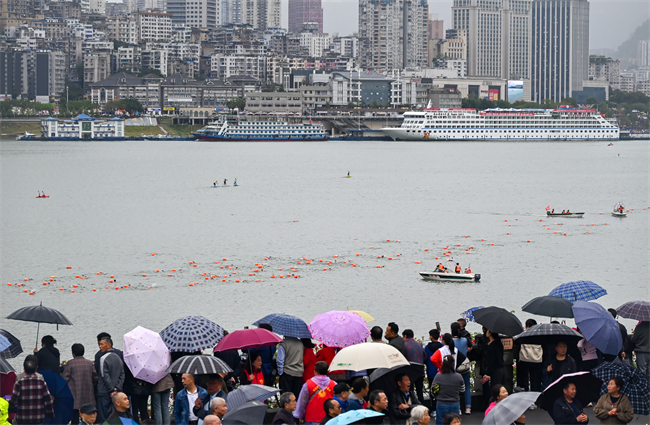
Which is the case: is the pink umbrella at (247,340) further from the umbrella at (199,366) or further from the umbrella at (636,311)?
the umbrella at (636,311)

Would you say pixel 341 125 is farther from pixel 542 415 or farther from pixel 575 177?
pixel 542 415

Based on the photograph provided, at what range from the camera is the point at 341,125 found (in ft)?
445

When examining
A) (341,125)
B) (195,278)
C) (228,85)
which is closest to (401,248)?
(195,278)

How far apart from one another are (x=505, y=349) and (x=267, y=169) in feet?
203

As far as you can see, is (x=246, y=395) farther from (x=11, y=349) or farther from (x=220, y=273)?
(x=220, y=273)

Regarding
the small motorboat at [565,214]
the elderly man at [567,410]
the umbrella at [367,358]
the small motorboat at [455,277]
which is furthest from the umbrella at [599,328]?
the small motorboat at [565,214]

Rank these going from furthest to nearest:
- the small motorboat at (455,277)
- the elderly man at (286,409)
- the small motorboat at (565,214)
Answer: the small motorboat at (565,214), the small motorboat at (455,277), the elderly man at (286,409)

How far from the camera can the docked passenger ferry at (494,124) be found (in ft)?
393

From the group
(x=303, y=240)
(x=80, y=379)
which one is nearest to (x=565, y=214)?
(x=303, y=240)

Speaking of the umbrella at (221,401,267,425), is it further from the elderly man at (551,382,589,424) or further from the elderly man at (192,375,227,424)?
the elderly man at (551,382,589,424)

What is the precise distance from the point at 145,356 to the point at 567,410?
139 inches

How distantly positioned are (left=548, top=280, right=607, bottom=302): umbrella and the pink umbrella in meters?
4.36

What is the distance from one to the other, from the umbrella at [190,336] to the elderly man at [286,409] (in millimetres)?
1592

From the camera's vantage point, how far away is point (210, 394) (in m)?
7.43
